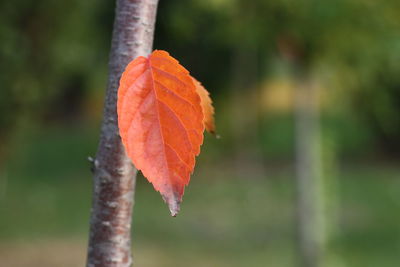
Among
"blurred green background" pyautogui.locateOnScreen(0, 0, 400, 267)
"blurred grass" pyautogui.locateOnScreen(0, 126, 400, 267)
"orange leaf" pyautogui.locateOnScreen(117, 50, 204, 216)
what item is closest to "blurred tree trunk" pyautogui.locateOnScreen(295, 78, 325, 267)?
"blurred green background" pyautogui.locateOnScreen(0, 0, 400, 267)

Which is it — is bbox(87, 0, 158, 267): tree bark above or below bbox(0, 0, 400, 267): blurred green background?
below

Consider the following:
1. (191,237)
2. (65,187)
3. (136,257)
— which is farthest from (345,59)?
(65,187)

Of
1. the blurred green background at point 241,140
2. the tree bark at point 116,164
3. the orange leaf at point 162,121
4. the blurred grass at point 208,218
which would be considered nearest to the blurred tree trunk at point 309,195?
the blurred green background at point 241,140

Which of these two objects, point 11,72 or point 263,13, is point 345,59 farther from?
point 11,72

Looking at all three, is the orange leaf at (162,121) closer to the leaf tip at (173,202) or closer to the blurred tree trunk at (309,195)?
the leaf tip at (173,202)

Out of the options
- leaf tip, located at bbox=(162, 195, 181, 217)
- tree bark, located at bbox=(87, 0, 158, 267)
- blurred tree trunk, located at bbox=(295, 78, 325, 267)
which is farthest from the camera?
blurred tree trunk, located at bbox=(295, 78, 325, 267)

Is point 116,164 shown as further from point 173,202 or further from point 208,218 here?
point 208,218

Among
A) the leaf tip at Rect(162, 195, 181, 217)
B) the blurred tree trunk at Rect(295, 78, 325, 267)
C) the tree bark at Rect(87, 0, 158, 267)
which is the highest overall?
the blurred tree trunk at Rect(295, 78, 325, 267)

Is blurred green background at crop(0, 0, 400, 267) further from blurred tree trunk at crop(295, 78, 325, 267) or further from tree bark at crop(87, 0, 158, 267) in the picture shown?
tree bark at crop(87, 0, 158, 267)
